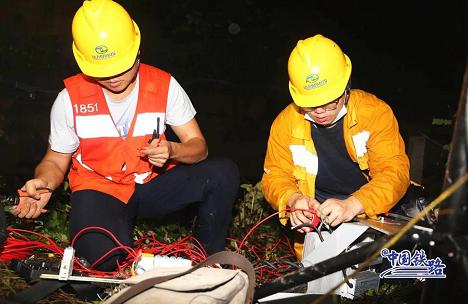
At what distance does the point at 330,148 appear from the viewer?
3.98 meters

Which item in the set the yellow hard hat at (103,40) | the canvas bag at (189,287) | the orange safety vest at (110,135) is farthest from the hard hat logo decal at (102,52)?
the canvas bag at (189,287)

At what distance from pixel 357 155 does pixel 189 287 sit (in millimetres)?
1526

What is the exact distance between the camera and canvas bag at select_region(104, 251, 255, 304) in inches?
109

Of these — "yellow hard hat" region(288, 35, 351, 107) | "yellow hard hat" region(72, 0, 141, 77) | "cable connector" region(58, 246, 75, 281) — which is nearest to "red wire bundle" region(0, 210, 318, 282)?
"cable connector" region(58, 246, 75, 281)

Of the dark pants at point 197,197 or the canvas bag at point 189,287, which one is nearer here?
the canvas bag at point 189,287

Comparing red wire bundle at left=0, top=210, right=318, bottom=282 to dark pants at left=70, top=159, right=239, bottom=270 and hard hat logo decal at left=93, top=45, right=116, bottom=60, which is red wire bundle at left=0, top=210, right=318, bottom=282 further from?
hard hat logo decal at left=93, top=45, right=116, bottom=60

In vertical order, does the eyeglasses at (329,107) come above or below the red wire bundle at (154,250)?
above

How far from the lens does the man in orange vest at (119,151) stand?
3701 millimetres

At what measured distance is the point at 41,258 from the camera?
3648mm

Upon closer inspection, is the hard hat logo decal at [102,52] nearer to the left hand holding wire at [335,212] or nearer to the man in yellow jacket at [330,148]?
the man in yellow jacket at [330,148]

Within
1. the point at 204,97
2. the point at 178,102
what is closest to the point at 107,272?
the point at 178,102

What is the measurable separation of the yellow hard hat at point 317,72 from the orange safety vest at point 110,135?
833 millimetres

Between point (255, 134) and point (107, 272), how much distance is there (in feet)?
14.0

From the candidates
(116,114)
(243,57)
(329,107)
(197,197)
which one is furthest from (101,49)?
(243,57)
